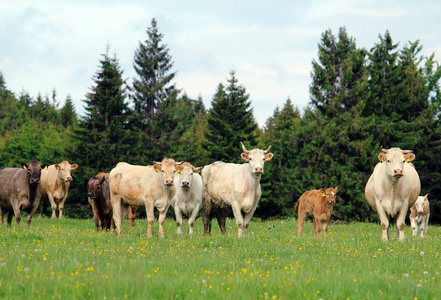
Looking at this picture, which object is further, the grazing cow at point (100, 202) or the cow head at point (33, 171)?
the cow head at point (33, 171)

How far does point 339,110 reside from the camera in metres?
35.5

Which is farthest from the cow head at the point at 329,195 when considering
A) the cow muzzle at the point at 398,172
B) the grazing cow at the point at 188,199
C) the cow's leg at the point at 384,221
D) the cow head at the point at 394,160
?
the grazing cow at the point at 188,199

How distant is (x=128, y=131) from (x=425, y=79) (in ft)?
78.5

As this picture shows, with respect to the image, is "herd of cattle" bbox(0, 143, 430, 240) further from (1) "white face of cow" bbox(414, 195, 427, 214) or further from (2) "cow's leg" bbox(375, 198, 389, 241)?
(1) "white face of cow" bbox(414, 195, 427, 214)

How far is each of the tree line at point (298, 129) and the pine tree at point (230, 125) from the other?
0.28 ft

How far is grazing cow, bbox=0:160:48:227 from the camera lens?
1617 centimetres

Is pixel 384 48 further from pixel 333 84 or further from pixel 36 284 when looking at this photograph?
pixel 36 284

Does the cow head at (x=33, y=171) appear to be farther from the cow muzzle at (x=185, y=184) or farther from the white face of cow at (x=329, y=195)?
the white face of cow at (x=329, y=195)

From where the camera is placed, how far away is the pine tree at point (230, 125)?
122ft

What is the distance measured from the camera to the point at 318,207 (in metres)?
15.7

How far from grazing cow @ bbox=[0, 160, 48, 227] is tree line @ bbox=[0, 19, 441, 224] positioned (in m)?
15.3

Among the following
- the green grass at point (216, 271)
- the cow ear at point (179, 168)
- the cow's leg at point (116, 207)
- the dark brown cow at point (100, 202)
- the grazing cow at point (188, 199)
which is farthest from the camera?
the dark brown cow at point (100, 202)

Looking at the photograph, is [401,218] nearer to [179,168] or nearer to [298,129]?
[179,168]

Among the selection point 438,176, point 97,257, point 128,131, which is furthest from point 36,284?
point 438,176
